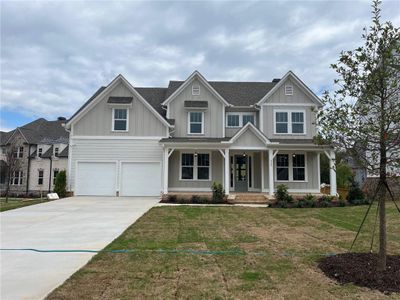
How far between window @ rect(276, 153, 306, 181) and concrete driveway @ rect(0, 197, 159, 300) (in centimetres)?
925

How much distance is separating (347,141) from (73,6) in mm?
11457

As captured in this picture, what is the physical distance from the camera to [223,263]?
5.58 meters

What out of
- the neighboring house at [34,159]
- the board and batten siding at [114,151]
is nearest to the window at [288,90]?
the board and batten siding at [114,151]

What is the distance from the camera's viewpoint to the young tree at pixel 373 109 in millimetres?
4930

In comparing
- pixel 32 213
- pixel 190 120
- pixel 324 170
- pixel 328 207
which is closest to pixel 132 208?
pixel 32 213

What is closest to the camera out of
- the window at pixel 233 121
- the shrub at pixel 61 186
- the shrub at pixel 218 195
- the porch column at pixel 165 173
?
the shrub at pixel 218 195

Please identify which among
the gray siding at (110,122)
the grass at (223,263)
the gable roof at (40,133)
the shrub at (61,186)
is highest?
the gable roof at (40,133)

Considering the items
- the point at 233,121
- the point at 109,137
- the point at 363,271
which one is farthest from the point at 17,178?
the point at 363,271

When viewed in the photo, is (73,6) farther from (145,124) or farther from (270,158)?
(270,158)

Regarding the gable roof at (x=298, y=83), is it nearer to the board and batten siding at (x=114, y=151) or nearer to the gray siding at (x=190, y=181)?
the gray siding at (x=190, y=181)

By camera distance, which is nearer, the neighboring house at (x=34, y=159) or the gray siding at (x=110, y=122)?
the gray siding at (x=110, y=122)

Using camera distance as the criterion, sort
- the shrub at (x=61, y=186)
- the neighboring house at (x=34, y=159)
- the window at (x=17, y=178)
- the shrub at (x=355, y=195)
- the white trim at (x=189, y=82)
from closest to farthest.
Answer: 1. the shrub at (x=355, y=195)
2. the shrub at (x=61, y=186)
3. the white trim at (x=189, y=82)
4. the neighboring house at (x=34, y=159)
5. the window at (x=17, y=178)

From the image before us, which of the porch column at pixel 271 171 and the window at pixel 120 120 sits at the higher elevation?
the window at pixel 120 120

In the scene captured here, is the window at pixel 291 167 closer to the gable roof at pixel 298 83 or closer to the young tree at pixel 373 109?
the gable roof at pixel 298 83
